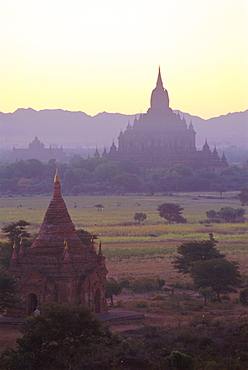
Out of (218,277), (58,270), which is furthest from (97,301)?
(218,277)

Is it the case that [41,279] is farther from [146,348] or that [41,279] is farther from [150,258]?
[150,258]

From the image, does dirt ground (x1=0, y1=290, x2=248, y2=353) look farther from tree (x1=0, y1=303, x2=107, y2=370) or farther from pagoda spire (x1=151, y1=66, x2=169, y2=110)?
pagoda spire (x1=151, y1=66, x2=169, y2=110)

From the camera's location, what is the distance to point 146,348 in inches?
862

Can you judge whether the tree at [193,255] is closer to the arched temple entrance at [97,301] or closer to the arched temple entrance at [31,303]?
the arched temple entrance at [97,301]

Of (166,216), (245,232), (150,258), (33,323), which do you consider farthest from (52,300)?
(166,216)

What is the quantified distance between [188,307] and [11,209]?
2424 inches

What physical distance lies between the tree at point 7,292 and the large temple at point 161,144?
120 m

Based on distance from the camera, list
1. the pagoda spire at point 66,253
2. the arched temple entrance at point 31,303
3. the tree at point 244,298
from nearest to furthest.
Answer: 1. the pagoda spire at point 66,253
2. the arched temple entrance at point 31,303
3. the tree at point 244,298

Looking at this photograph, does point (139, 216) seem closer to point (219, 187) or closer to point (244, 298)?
point (244, 298)

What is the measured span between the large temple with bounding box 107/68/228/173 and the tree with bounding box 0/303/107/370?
124 meters

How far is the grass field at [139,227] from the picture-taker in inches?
1836

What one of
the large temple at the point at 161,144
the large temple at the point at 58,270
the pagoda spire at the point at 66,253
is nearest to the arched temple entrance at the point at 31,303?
the large temple at the point at 58,270

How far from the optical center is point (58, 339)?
69.2 feet

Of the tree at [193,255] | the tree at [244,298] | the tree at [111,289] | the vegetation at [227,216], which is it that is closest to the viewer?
the tree at [244,298]
